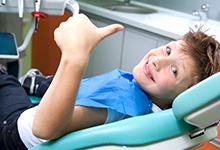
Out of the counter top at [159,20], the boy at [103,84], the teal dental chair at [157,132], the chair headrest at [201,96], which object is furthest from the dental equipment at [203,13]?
the chair headrest at [201,96]

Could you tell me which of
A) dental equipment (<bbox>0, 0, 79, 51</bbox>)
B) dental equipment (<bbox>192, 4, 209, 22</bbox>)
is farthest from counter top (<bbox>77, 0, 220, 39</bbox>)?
dental equipment (<bbox>0, 0, 79, 51</bbox>)

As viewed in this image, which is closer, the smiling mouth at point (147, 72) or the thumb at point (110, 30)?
the thumb at point (110, 30)

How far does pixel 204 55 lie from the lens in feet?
3.70

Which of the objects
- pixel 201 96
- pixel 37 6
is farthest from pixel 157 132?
pixel 37 6

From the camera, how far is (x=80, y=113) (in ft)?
3.57

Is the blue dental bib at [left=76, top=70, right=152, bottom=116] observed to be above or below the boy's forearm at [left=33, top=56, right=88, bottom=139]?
below

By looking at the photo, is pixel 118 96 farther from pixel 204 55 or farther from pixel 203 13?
pixel 203 13

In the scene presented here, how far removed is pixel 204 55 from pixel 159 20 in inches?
62.0

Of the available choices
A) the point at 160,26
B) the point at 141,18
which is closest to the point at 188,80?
the point at 160,26

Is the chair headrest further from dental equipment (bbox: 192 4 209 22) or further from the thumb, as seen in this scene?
dental equipment (bbox: 192 4 209 22)

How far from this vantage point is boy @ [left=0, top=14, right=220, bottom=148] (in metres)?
0.95

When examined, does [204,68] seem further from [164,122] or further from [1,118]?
[1,118]

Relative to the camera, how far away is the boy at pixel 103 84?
95 centimetres

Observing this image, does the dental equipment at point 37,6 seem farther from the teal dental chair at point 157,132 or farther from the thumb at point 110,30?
the teal dental chair at point 157,132
